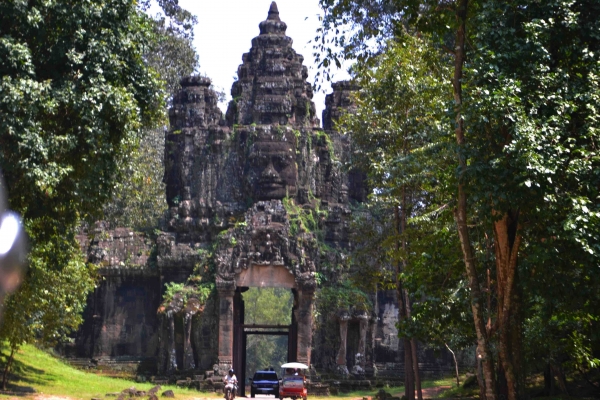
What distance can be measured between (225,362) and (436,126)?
47.0 ft

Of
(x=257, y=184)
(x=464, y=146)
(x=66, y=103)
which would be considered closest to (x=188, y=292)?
(x=257, y=184)

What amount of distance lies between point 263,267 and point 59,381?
26.1 ft

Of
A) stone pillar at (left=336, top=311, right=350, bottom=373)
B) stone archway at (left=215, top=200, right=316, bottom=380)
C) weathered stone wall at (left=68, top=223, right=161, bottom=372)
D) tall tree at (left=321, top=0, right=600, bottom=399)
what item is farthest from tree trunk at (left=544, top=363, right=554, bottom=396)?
weathered stone wall at (left=68, top=223, right=161, bottom=372)

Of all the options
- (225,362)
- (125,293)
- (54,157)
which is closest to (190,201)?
(125,293)

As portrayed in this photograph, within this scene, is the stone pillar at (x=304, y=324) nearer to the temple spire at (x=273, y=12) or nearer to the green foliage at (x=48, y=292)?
the green foliage at (x=48, y=292)

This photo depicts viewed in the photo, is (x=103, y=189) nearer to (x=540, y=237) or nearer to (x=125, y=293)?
(x=540, y=237)

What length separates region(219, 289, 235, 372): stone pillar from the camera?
3006 centimetres

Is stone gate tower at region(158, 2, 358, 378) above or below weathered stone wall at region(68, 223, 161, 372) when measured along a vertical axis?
above

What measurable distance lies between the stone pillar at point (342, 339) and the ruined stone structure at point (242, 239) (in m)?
0.04

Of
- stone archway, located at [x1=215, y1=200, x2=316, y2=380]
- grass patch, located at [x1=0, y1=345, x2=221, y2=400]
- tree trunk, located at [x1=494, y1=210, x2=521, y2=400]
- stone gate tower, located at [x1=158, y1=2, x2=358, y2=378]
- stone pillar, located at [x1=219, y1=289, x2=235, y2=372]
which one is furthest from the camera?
stone gate tower, located at [x1=158, y1=2, x2=358, y2=378]

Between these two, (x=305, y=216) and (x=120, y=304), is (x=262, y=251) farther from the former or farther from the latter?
(x=120, y=304)

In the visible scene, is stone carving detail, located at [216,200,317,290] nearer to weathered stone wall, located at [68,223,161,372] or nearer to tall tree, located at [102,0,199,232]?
weathered stone wall, located at [68,223,161,372]

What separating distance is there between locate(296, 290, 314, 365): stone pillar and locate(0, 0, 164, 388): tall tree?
1405 cm

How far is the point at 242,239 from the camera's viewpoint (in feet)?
101
